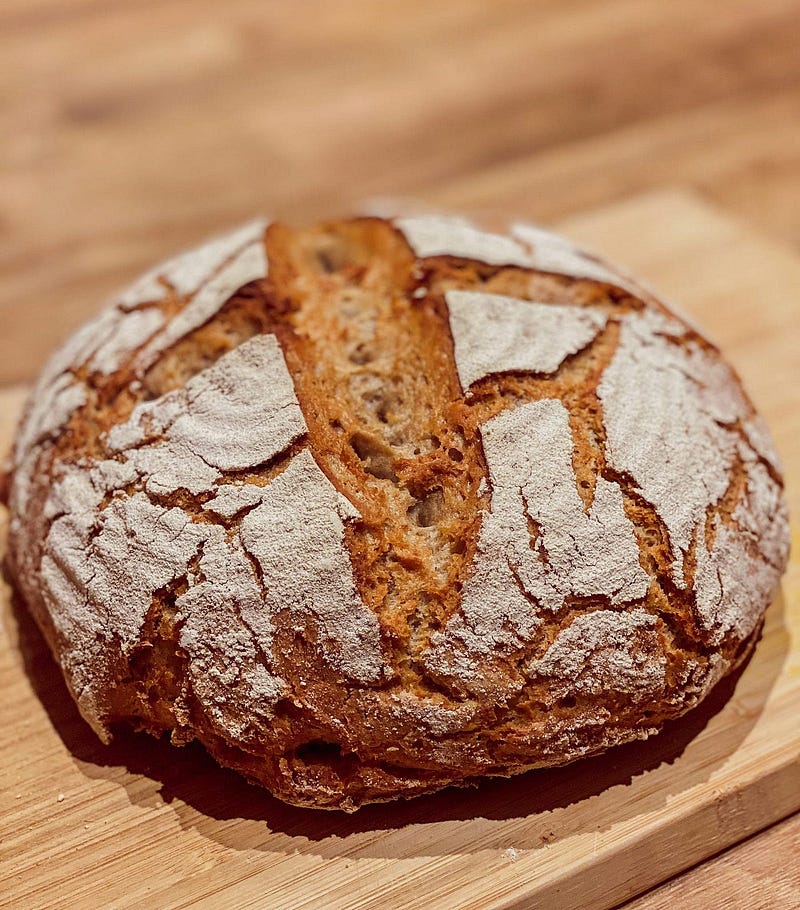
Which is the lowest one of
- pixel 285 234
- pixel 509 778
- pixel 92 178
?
pixel 509 778

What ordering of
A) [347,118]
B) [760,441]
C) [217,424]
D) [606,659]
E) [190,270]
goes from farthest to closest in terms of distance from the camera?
[347,118]
[190,270]
[760,441]
[217,424]
[606,659]

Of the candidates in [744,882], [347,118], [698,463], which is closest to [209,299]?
[698,463]

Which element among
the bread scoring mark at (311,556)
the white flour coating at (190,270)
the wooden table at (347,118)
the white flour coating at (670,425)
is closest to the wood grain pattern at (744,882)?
the white flour coating at (670,425)

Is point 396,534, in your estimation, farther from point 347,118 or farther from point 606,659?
point 347,118

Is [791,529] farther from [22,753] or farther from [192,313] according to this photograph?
[22,753]

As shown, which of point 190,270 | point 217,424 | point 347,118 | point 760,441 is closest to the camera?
point 217,424

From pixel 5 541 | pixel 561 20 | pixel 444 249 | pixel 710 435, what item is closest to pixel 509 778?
pixel 710 435
